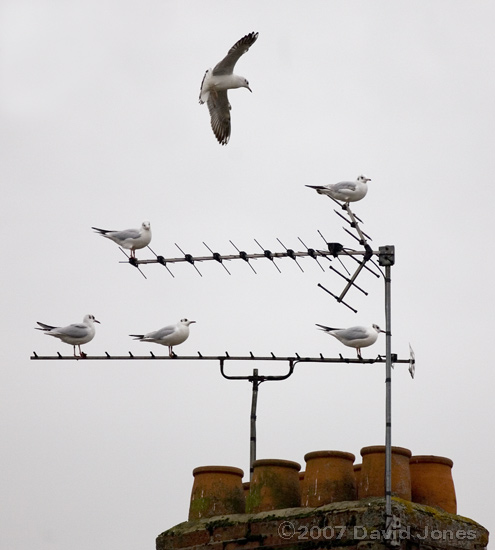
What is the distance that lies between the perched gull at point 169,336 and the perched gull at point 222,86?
6.09 meters

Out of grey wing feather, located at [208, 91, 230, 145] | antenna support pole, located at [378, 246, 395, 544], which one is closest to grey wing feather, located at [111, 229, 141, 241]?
grey wing feather, located at [208, 91, 230, 145]

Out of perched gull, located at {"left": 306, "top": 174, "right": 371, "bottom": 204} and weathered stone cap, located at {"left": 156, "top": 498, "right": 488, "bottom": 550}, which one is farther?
perched gull, located at {"left": 306, "top": 174, "right": 371, "bottom": 204}

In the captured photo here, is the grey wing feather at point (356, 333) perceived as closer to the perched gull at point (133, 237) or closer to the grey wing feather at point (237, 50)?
the perched gull at point (133, 237)

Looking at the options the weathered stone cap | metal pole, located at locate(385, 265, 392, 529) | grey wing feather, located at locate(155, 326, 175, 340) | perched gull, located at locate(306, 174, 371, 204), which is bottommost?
the weathered stone cap

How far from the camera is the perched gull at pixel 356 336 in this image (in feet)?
47.1

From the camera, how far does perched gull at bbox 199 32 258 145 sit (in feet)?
65.2

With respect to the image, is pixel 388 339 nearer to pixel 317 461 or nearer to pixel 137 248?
pixel 317 461

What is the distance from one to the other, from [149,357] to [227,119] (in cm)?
817

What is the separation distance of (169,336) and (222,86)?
6.57 metres

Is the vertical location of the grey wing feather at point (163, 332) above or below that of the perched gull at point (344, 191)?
below

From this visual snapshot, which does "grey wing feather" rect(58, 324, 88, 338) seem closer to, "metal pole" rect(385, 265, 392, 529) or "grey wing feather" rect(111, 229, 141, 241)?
"grey wing feather" rect(111, 229, 141, 241)

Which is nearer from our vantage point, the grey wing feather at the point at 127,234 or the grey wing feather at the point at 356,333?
the grey wing feather at the point at 356,333

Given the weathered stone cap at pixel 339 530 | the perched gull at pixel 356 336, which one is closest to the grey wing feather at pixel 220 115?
the perched gull at pixel 356 336

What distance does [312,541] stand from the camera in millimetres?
11016
